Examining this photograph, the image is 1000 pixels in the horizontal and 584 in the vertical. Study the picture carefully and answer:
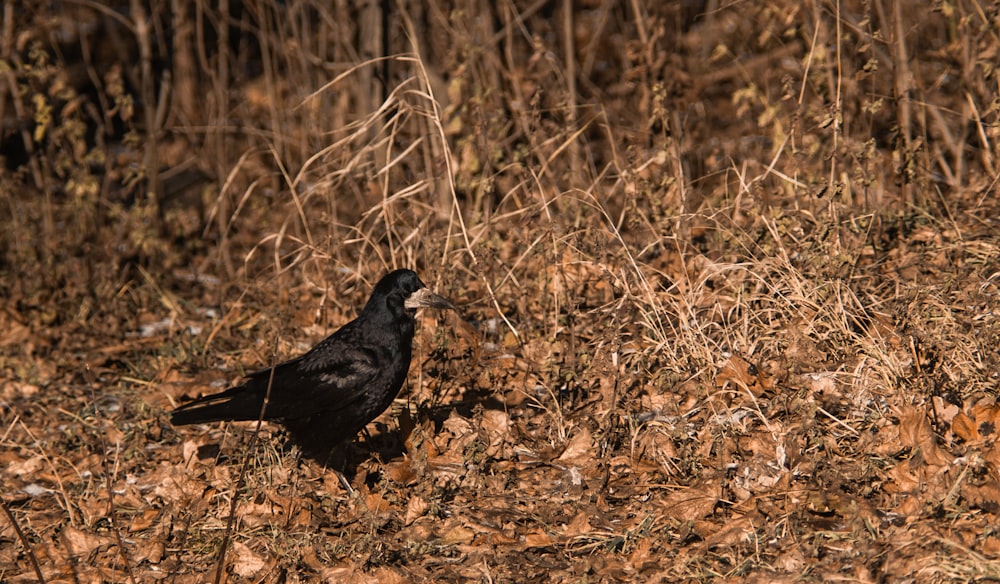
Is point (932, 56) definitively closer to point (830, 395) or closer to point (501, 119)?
point (501, 119)

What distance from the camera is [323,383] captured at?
501 centimetres

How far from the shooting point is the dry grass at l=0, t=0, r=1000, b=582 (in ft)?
14.3

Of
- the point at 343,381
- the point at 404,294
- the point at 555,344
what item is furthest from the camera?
the point at 555,344

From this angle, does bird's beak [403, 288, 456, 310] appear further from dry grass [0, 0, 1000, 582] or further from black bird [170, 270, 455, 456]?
dry grass [0, 0, 1000, 582]

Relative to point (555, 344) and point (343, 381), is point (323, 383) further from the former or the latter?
point (555, 344)

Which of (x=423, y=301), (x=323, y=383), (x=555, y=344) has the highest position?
(x=423, y=301)

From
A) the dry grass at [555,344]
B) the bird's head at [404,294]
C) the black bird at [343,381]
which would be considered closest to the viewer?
the dry grass at [555,344]

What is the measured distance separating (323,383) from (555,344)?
4.87ft

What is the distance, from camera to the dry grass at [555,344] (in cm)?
436

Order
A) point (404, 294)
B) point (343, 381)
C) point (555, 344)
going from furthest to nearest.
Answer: point (555, 344) → point (404, 294) → point (343, 381)

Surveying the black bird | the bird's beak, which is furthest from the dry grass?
the bird's beak

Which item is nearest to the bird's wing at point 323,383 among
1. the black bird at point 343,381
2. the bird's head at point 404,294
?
the black bird at point 343,381

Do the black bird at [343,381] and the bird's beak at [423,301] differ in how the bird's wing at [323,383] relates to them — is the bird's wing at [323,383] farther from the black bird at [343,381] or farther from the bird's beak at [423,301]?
the bird's beak at [423,301]

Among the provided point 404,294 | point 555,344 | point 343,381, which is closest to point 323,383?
point 343,381
